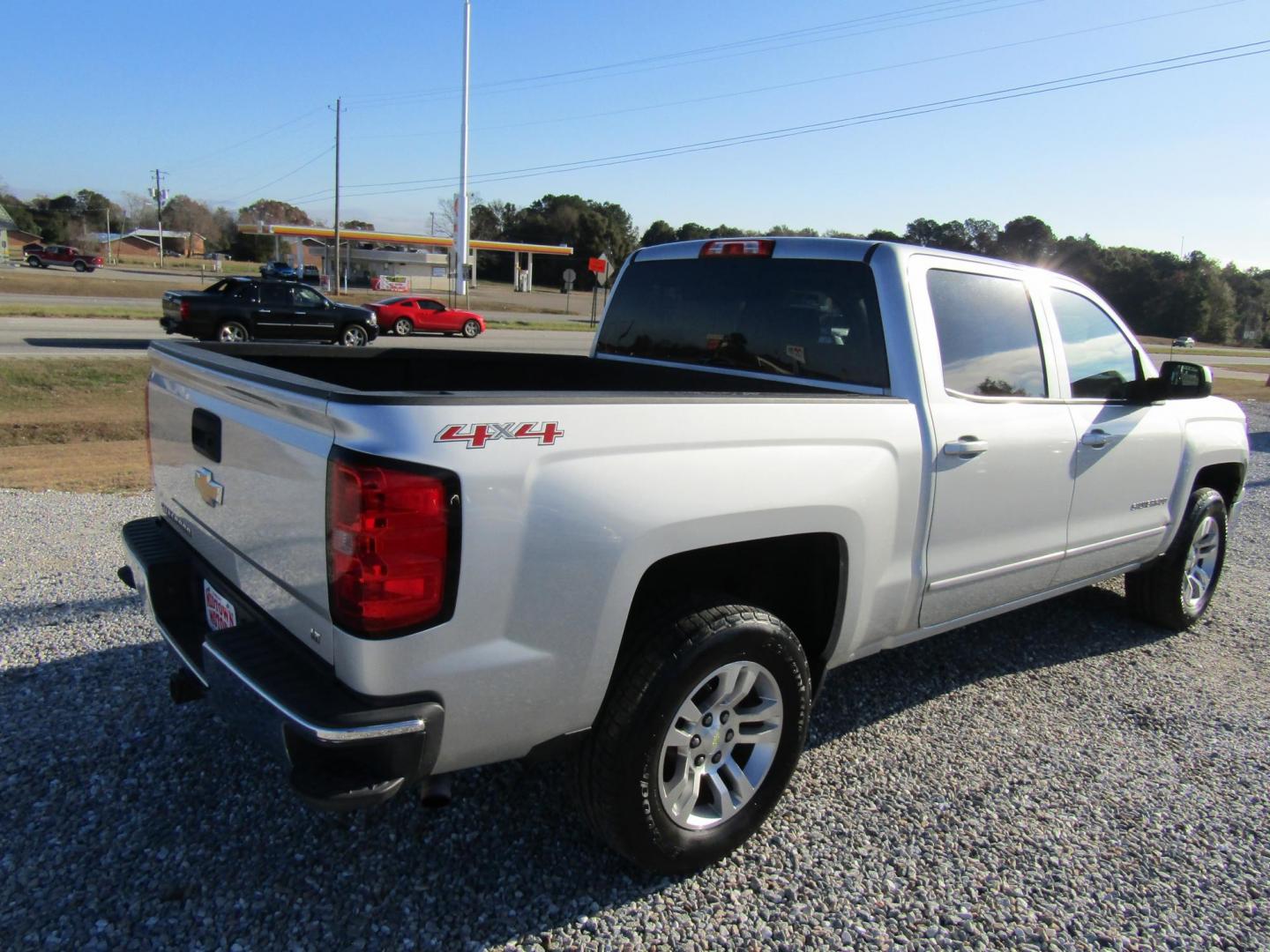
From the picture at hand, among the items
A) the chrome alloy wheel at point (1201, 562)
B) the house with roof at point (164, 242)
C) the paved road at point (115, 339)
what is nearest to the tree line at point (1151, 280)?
the paved road at point (115, 339)

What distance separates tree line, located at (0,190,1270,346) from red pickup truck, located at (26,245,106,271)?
2671 cm

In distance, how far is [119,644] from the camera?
4.03m

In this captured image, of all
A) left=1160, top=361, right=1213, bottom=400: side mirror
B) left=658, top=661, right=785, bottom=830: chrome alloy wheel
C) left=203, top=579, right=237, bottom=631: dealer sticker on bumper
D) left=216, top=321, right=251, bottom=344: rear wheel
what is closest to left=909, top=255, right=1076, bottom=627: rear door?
left=1160, top=361, right=1213, bottom=400: side mirror

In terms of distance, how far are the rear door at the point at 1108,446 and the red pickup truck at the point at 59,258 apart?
241 feet

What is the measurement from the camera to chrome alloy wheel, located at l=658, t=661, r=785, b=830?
102 inches

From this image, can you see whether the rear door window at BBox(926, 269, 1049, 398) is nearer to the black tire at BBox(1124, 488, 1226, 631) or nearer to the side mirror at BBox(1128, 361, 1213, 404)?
the side mirror at BBox(1128, 361, 1213, 404)

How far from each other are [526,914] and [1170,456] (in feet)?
12.7

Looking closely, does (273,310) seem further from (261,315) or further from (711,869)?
(711,869)

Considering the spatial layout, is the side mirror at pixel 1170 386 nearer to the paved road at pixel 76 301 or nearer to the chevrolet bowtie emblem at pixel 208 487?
the chevrolet bowtie emblem at pixel 208 487

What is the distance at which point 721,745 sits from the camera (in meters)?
2.71

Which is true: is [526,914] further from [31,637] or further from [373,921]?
[31,637]

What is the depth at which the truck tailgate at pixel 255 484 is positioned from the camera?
2092mm

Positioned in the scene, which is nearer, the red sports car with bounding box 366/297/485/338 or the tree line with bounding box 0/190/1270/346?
the red sports car with bounding box 366/297/485/338

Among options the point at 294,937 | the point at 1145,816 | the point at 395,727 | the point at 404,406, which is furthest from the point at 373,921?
the point at 1145,816
